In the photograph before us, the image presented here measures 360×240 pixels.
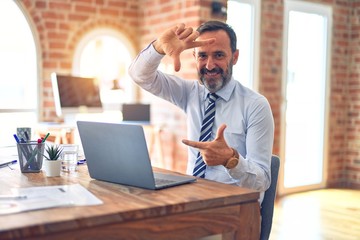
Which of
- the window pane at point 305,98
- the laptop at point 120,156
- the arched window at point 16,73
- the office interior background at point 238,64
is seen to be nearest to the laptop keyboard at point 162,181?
the laptop at point 120,156

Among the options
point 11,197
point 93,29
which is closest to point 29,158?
point 11,197

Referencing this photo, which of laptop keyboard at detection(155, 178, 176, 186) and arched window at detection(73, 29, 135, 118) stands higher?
arched window at detection(73, 29, 135, 118)

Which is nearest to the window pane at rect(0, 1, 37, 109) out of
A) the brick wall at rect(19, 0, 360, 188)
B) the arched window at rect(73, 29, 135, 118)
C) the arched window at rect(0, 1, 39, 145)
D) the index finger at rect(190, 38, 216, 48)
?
the arched window at rect(0, 1, 39, 145)

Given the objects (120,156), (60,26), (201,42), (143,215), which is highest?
(60,26)

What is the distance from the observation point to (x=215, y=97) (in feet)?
6.82

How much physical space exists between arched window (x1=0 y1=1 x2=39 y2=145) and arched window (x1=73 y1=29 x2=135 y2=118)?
505 mm

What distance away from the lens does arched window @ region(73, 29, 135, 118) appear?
476 cm

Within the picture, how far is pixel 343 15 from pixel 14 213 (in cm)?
520

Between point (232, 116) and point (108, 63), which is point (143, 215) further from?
point (108, 63)

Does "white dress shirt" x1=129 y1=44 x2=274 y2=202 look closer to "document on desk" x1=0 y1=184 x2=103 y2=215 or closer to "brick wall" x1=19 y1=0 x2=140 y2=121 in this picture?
"document on desk" x1=0 y1=184 x2=103 y2=215

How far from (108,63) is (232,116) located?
10.4ft

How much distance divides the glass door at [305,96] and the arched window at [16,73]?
2.68m

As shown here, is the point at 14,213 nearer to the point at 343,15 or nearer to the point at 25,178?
the point at 25,178

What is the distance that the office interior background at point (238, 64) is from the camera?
14.4ft
